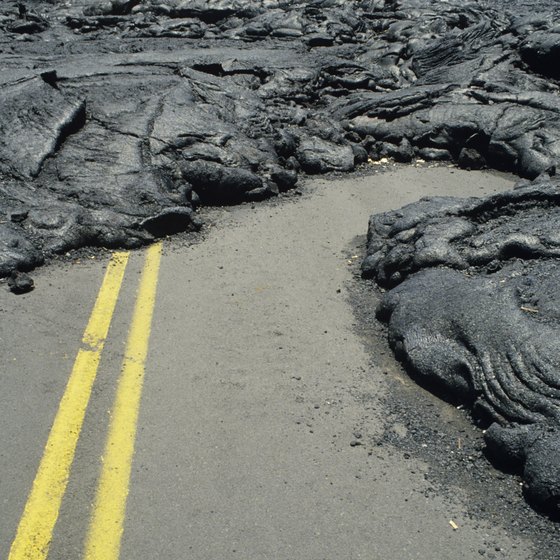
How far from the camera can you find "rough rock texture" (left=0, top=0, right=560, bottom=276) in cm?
863

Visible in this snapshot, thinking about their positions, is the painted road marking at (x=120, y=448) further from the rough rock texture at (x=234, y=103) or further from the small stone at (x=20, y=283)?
the rough rock texture at (x=234, y=103)

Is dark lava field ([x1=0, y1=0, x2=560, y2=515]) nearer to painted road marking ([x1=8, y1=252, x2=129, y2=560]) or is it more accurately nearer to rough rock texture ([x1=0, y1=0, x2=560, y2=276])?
rough rock texture ([x1=0, y1=0, x2=560, y2=276])

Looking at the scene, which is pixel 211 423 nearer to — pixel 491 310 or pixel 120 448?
pixel 120 448

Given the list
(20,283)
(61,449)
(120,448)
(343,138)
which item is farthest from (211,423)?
(343,138)

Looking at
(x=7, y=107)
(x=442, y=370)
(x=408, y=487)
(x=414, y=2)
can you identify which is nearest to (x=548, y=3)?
(x=414, y=2)

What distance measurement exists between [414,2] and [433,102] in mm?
6993

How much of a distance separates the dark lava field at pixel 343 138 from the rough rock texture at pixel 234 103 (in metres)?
0.04

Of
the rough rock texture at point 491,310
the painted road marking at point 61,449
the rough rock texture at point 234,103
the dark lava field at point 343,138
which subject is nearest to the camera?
the painted road marking at point 61,449

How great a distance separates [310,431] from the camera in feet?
16.4

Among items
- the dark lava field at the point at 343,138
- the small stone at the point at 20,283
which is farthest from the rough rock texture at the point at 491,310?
the small stone at the point at 20,283

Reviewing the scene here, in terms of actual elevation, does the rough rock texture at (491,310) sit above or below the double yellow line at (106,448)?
above

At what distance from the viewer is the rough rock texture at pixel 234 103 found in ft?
28.3

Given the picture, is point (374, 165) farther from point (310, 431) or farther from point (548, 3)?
point (548, 3)

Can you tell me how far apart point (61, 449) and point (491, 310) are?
10.8 ft
